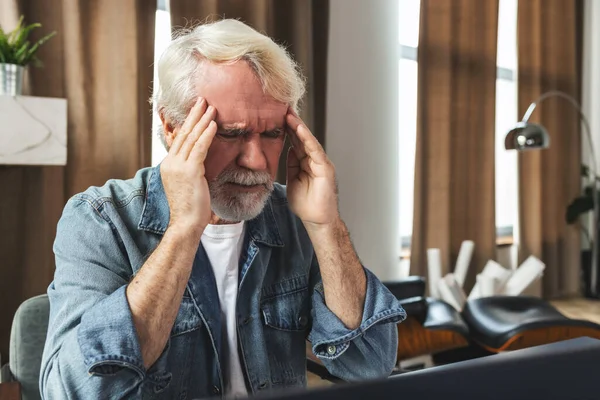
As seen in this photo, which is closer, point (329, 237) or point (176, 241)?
point (176, 241)

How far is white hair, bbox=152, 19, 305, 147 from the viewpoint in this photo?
1.15m

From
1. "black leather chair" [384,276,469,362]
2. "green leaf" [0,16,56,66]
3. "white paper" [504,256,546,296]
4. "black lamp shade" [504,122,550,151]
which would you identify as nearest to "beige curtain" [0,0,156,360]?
"green leaf" [0,16,56,66]

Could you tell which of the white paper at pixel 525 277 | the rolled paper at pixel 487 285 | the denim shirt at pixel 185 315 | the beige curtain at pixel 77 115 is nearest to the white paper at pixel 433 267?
the rolled paper at pixel 487 285

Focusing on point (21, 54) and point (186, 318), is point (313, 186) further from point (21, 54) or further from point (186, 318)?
point (21, 54)

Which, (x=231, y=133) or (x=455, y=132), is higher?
(x=455, y=132)

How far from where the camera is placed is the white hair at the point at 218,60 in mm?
1146

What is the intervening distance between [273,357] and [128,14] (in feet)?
7.36

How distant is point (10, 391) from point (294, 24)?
2854 millimetres

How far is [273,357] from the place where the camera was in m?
1.23

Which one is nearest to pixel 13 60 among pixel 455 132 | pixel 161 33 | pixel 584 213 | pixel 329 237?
pixel 161 33

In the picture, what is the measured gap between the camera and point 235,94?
1.13 meters

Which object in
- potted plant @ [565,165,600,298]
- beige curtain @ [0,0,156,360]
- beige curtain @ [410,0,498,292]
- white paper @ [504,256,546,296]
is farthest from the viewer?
potted plant @ [565,165,600,298]

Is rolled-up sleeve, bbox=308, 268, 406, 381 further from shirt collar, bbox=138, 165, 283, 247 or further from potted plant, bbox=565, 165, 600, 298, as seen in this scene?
potted plant, bbox=565, 165, 600, 298

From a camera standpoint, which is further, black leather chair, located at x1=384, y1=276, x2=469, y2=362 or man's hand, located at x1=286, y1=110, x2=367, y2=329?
black leather chair, located at x1=384, y1=276, x2=469, y2=362
